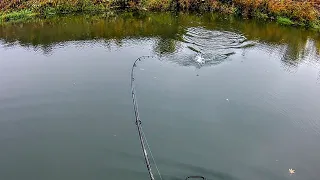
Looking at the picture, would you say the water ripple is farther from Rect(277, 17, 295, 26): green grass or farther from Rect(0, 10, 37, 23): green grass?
Rect(0, 10, 37, 23): green grass

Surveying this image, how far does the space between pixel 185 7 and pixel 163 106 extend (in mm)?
16031

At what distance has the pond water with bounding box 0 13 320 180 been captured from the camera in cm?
775

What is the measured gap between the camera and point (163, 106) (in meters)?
10.1

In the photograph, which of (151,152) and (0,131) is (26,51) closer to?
(0,131)

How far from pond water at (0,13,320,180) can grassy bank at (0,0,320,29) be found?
447 centimetres

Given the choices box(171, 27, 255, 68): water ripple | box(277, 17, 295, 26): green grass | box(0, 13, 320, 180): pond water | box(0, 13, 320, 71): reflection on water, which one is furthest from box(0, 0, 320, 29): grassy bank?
box(171, 27, 255, 68): water ripple

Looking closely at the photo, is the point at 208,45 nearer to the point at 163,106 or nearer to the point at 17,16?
the point at 163,106

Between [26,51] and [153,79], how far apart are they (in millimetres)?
7123

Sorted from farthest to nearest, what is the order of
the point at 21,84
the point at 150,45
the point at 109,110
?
the point at 150,45 < the point at 21,84 < the point at 109,110

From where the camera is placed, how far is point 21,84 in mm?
11688

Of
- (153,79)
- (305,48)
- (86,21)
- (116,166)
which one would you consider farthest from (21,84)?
(305,48)

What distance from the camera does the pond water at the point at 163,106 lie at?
25.4 ft

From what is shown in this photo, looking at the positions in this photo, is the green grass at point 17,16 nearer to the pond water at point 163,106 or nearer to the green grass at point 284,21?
the pond water at point 163,106

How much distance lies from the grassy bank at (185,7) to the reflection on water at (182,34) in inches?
62.6
